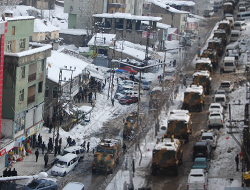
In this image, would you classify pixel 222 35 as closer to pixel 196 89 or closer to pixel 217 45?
pixel 217 45

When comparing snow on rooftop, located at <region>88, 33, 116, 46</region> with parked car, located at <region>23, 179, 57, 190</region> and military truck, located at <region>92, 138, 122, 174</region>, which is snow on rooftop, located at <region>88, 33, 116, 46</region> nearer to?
military truck, located at <region>92, 138, 122, 174</region>

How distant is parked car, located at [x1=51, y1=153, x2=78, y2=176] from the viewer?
1886 inches

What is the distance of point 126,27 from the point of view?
363 ft

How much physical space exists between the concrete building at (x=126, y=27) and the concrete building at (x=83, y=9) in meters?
9.08

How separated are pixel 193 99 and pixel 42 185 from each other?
23.2m

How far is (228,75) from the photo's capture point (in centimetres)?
7688

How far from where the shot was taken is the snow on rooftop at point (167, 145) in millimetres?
46478

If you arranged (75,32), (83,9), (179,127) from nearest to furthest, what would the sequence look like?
(179,127) → (75,32) → (83,9)

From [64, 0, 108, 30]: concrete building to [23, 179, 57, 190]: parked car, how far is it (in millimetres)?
77836

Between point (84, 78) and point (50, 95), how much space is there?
36.2ft

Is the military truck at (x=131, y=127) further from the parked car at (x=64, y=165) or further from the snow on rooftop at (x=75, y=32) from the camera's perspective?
the snow on rooftop at (x=75, y=32)

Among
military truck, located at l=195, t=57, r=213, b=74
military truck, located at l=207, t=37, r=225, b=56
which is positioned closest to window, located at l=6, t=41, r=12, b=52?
Answer: military truck, located at l=195, t=57, r=213, b=74

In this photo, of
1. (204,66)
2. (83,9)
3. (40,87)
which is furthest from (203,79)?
(83,9)

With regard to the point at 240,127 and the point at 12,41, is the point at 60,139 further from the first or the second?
the point at 240,127
